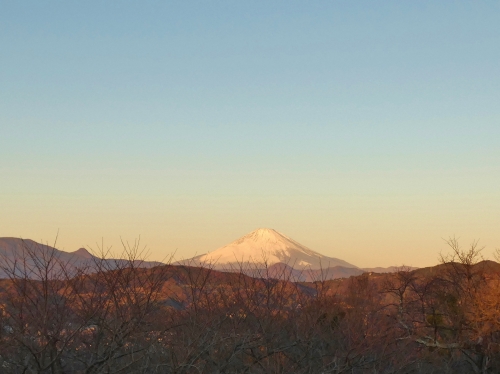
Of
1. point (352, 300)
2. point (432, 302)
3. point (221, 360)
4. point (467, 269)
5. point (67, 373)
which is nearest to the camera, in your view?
point (67, 373)

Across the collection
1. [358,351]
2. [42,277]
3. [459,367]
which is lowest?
A: [459,367]

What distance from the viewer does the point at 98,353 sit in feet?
37.2

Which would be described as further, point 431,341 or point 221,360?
point 431,341

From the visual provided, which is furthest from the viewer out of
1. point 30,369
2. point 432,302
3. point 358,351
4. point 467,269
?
point 432,302

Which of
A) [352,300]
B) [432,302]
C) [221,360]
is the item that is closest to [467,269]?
[432,302]

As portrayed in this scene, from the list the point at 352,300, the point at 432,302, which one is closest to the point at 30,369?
the point at 352,300

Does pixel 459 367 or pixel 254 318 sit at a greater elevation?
pixel 254 318

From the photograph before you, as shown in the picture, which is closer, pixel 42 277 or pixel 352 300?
pixel 42 277

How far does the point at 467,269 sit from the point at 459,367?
8677 millimetres

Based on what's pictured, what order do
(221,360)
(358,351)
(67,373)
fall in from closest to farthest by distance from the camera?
(67,373), (221,360), (358,351)

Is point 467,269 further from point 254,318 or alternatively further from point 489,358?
point 254,318

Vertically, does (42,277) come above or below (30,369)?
above

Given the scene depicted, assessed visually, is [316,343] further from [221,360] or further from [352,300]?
[352,300]

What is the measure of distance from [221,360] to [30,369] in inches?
354
